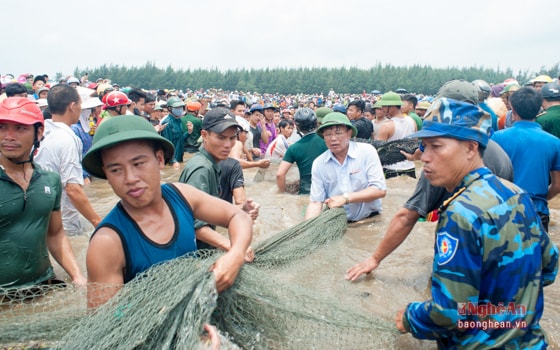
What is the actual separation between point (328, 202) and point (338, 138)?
2.50 ft

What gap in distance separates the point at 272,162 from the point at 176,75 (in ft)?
267

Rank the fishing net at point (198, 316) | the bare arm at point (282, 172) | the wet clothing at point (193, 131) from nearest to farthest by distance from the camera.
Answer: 1. the fishing net at point (198, 316)
2. the bare arm at point (282, 172)
3. the wet clothing at point (193, 131)

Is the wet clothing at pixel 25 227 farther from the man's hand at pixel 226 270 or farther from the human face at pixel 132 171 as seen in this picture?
the man's hand at pixel 226 270

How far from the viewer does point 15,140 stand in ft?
8.66

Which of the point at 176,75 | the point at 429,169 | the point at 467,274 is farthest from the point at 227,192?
the point at 176,75

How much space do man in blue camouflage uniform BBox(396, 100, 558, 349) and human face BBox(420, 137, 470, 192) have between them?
40mm

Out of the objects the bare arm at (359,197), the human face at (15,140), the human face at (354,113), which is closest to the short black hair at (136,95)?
the human face at (354,113)

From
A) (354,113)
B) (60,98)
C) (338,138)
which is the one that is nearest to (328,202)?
(338,138)

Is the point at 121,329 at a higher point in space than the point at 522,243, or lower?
lower

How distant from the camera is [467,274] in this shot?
4.86 ft

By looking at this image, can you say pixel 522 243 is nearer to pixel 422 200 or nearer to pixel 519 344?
pixel 519 344

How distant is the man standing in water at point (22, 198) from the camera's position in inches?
102

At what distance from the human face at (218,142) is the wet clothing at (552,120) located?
4.90 meters

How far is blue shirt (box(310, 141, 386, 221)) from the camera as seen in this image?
13.4 ft
